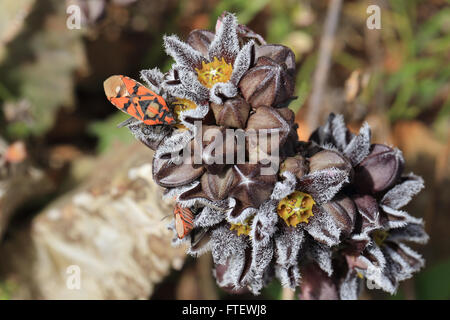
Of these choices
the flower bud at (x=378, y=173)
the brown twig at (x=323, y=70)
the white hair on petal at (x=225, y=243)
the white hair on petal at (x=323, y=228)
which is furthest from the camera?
the brown twig at (x=323, y=70)

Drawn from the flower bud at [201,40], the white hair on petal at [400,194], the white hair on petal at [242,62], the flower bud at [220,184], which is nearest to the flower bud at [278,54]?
the white hair on petal at [242,62]

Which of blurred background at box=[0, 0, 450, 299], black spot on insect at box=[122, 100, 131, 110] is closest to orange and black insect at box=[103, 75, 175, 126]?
black spot on insect at box=[122, 100, 131, 110]

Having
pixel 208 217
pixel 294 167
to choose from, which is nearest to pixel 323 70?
pixel 294 167

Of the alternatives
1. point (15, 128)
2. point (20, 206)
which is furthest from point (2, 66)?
point (20, 206)

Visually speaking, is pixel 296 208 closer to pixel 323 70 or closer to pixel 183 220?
pixel 183 220

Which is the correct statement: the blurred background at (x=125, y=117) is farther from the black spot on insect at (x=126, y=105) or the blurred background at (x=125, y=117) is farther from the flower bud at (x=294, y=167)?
the flower bud at (x=294, y=167)

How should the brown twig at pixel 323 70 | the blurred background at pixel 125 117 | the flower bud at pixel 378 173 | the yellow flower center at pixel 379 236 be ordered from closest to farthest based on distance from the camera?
the flower bud at pixel 378 173 → the yellow flower center at pixel 379 236 → the blurred background at pixel 125 117 → the brown twig at pixel 323 70
